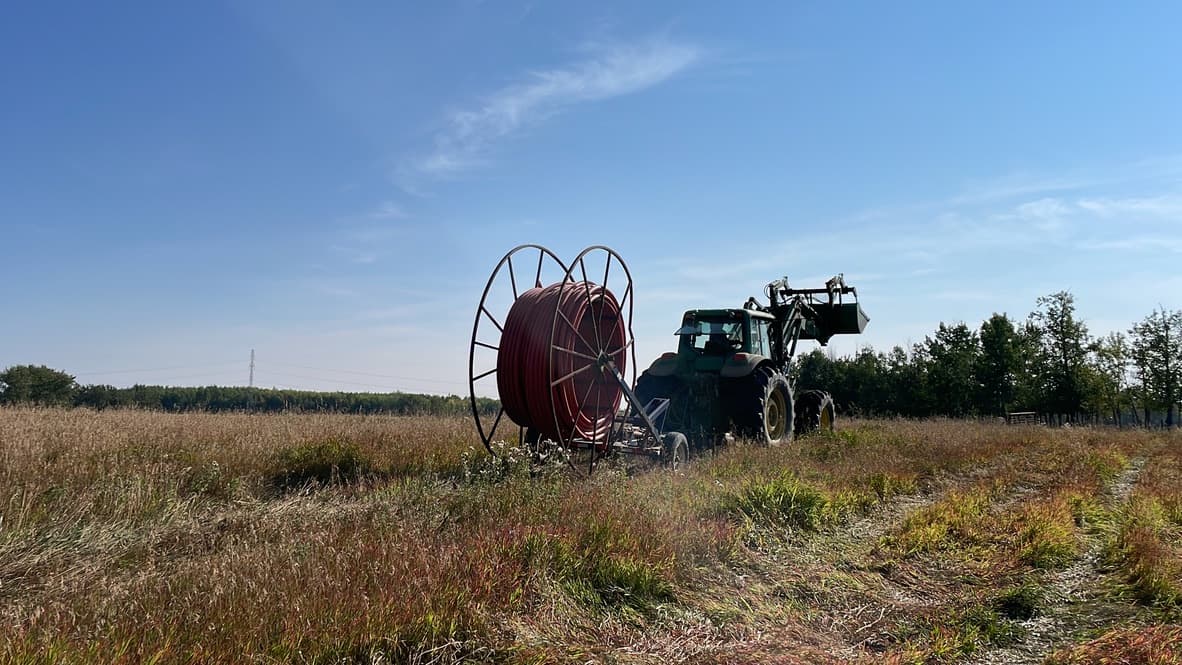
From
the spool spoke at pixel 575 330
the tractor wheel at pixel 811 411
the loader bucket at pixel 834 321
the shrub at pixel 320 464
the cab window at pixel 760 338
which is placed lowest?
the shrub at pixel 320 464

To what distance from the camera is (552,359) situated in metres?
7.88

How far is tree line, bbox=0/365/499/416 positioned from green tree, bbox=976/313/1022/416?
28.1m

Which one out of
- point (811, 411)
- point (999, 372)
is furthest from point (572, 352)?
point (999, 372)

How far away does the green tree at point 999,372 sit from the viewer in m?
38.5

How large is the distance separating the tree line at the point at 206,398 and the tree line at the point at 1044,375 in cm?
2318

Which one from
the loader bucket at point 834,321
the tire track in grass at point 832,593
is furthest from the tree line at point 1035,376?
the tire track in grass at point 832,593

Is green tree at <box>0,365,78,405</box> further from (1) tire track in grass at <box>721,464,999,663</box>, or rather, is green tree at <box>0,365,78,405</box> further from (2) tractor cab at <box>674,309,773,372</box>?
(1) tire track in grass at <box>721,464,999,663</box>

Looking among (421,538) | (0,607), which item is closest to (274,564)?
(421,538)

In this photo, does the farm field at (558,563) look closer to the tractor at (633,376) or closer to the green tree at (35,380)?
the tractor at (633,376)

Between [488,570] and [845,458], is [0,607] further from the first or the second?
[845,458]

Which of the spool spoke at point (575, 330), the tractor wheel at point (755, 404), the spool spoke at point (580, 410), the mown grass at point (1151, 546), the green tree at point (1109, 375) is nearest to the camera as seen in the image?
the mown grass at point (1151, 546)

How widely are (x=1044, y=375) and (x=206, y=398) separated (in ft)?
149

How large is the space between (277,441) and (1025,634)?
9264 millimetres

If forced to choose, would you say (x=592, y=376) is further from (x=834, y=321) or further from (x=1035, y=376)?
(x=1035, y=376)
